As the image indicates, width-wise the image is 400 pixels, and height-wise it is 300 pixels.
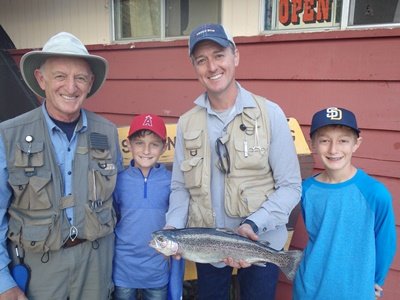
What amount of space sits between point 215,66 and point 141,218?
1059mm

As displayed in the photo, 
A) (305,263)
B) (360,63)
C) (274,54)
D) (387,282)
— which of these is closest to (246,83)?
(274,54)

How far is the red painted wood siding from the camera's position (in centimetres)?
273

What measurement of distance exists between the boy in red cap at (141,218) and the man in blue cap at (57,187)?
18 centimetres

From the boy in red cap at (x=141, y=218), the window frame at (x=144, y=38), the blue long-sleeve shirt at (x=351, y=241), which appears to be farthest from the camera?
the window frame at (x=144, y=38)

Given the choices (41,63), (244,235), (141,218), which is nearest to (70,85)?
(41,63)

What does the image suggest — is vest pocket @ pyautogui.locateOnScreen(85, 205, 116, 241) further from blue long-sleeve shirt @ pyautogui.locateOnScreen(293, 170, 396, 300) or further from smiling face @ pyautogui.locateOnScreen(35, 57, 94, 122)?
blue long-sleeve shirt @ pyautogui.locateOnScreen(293, 170, 396, 300)

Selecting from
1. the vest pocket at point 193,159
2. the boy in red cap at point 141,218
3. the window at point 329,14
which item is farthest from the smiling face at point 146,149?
the window at point 329,14

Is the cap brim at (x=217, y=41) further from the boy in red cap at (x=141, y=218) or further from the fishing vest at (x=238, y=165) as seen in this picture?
the boy in red cap at (x=141, y=218)

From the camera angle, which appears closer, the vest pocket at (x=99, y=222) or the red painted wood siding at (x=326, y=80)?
the vest pocket at (x=99, y=222)

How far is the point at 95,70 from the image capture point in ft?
7.26

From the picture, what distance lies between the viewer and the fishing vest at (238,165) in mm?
1962

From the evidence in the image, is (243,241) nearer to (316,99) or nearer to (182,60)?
(316,99)

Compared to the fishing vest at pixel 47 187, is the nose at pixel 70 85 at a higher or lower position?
higher

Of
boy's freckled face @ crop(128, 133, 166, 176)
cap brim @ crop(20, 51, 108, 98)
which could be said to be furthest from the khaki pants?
cap brim @ crop(20, 51, 108, 98)
